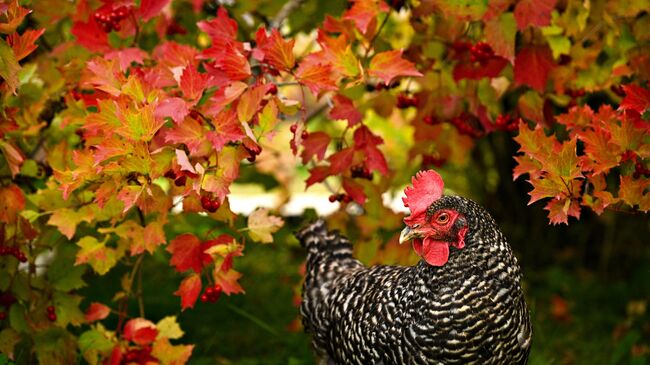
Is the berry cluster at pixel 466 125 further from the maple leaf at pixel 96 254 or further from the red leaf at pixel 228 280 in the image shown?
the maple leaf at pixel 96 254

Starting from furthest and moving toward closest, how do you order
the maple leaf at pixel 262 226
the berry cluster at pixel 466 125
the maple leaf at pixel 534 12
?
the berry cluster at pixel 466 125 < the maple leaf at pixel 262 226 < the maple leaf at pixel 534 12

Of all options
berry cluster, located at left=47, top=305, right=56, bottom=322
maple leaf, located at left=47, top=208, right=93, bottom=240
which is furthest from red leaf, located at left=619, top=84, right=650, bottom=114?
berry cluster, located at left=47, top=305, right=56, bottom=322

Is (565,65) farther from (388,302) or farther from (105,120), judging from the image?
(105,120)

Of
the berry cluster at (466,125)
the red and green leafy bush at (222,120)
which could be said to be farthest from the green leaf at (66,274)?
the berry cluster at (466,125)

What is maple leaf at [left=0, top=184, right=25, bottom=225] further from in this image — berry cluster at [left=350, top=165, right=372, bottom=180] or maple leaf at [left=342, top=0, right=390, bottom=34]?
maple leaf at [left=342, top=0, right=390, bottom=34]

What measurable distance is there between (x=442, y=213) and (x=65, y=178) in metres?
1.25

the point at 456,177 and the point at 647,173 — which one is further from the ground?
the point at 647,173

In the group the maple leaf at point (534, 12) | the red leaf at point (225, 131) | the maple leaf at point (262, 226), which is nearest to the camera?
the red leaf at point (225, 131)

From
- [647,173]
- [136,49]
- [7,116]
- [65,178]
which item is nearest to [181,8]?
[136,49]

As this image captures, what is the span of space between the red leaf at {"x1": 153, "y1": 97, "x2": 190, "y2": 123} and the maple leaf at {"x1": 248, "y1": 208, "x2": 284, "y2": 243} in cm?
56

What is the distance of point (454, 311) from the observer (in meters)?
2.65

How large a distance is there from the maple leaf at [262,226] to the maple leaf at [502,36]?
1.03 metres

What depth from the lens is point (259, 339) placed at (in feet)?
16.0

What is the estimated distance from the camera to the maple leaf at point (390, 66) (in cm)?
296
